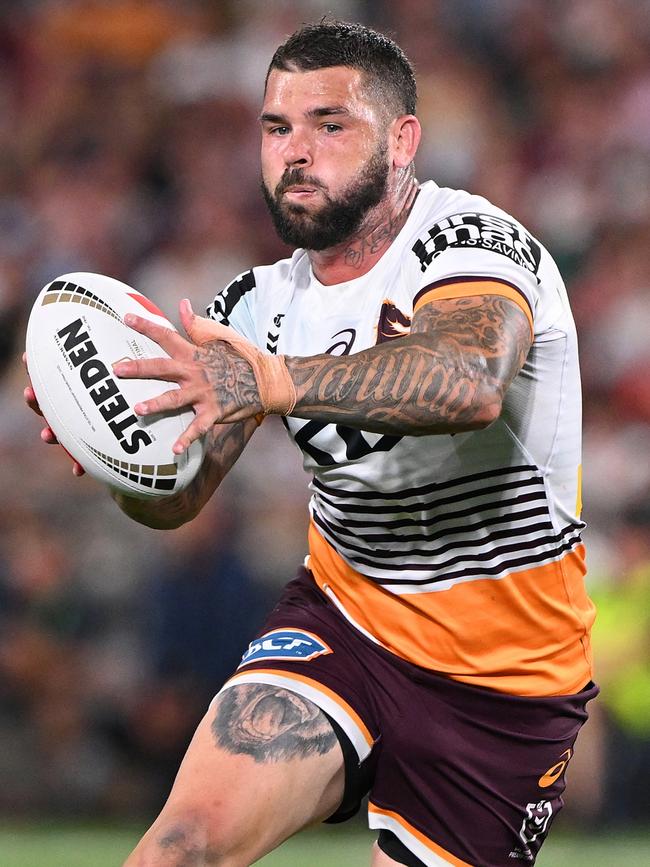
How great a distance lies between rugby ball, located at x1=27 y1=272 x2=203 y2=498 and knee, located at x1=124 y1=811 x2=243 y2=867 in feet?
2.41

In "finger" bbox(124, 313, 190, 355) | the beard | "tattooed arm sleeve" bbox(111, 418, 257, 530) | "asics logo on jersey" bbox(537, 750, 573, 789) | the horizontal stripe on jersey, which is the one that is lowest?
"asics logo on jersey" bbox(537, 750, 573, 789)

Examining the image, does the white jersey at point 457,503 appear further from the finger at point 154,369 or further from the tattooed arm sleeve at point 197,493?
the finger at point 154,369

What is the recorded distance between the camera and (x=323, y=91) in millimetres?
3422

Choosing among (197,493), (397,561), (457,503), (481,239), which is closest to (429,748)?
(397,561)

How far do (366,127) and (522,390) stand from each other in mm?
785

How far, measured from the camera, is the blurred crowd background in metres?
6.03

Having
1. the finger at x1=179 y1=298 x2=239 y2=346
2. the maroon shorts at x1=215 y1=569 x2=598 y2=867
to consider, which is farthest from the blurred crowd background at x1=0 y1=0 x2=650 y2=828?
the finger at x1=179 y1=298 x2=239 y2=346

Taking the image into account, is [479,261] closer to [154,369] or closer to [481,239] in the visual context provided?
[481,239]

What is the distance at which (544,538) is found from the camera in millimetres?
3451

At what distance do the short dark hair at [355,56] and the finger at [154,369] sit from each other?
3.67 ft

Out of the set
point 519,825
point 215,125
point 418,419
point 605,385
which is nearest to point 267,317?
point 418,419

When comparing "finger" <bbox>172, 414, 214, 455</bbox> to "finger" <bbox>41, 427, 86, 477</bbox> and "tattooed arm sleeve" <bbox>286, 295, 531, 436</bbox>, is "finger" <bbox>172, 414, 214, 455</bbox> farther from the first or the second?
"finger" <bbox>41, 427, 86, 477</bbox>

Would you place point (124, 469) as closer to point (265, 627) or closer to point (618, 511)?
point (265, 627)

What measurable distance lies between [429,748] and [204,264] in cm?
441
